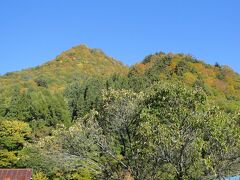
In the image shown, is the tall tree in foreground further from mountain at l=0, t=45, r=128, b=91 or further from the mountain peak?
the mountain peak

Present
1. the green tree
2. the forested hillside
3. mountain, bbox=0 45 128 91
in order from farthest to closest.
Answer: mountain, bbox=0 45 128 91 → the green tree → the forested hillside

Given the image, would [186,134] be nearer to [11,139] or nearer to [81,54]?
[11,139]

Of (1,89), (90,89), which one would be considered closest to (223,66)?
(90,89)

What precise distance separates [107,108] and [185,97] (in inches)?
217

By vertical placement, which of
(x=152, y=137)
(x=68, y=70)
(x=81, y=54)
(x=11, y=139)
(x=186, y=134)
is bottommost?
(x=152, y=137)

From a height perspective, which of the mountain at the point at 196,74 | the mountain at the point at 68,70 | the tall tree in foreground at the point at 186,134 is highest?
the mountain at the point at 68,70

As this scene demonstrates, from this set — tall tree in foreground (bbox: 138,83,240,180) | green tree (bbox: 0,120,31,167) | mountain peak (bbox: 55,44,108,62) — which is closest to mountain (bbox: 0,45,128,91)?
mountain peak (bbox: 55,44,108,62)

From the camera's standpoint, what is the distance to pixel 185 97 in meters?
26.1

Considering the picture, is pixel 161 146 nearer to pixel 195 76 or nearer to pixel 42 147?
pixel 42 147

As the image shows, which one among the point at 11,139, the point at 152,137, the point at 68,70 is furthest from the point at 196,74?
the point at 152,137

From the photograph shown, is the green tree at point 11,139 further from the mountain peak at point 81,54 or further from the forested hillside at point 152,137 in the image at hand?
the mountain peak at point 81,54

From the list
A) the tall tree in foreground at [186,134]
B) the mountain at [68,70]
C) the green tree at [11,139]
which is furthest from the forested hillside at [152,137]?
the mountain at [68,70]

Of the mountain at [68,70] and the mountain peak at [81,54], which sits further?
the mountain peak at [81,54]

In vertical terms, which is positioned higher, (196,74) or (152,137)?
A: (196,74)
